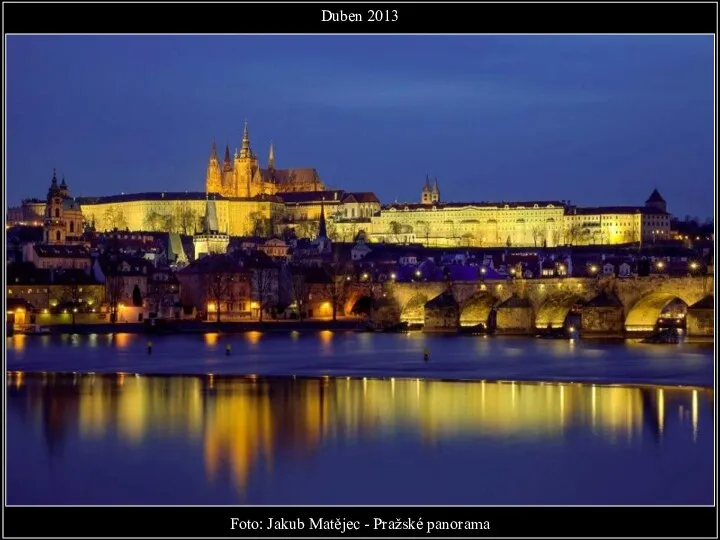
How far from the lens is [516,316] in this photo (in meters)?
44.6

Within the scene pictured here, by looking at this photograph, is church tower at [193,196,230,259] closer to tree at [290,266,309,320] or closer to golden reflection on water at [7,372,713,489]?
tree at [290,266,309,320]

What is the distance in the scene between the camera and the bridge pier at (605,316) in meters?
40.9

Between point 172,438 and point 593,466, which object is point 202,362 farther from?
point 593,466

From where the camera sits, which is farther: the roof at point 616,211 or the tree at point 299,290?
the roof at point 616,211

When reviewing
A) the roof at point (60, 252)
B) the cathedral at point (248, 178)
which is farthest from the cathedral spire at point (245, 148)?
the roof at point (60, 252)

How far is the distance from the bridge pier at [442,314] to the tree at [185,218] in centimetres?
7073

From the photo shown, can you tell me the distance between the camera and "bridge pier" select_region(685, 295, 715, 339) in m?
38.1

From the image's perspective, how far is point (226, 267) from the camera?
57156 millimetres

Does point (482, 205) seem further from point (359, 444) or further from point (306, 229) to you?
point (359, 444)

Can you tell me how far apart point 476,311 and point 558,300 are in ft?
14.3

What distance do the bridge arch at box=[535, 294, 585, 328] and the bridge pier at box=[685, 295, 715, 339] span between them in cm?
609

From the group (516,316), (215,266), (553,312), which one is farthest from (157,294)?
(553,312)

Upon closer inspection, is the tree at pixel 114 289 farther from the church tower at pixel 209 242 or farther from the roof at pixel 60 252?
the church tower at pixel 209 242
